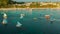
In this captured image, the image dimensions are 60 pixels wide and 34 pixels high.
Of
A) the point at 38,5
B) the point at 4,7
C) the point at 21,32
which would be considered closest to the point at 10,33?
the point at 21,32

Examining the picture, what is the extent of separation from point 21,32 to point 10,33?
39.8 inches

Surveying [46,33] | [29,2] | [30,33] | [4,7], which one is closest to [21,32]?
[30,33]

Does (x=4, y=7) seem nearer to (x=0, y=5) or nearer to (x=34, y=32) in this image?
(x=0, y=5)

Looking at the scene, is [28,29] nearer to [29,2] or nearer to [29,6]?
[29,6]

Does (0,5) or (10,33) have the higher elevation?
(10,33)

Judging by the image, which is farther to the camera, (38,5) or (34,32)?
(38,5)

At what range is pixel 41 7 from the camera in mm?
43281

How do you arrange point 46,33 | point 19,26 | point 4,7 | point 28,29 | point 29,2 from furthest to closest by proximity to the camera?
1. point 29,2
2. point 4,7
3. point 19,26
4. point 28,29
5. point 46,33

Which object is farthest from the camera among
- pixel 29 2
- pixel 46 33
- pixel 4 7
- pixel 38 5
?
pixel 29 2

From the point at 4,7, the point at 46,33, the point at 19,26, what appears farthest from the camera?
the point at 4,7

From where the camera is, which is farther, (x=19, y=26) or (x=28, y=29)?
(x=19, y=26)

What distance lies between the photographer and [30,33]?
54.5 feet

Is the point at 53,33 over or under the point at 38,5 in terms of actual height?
over

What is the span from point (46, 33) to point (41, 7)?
26985 mm
